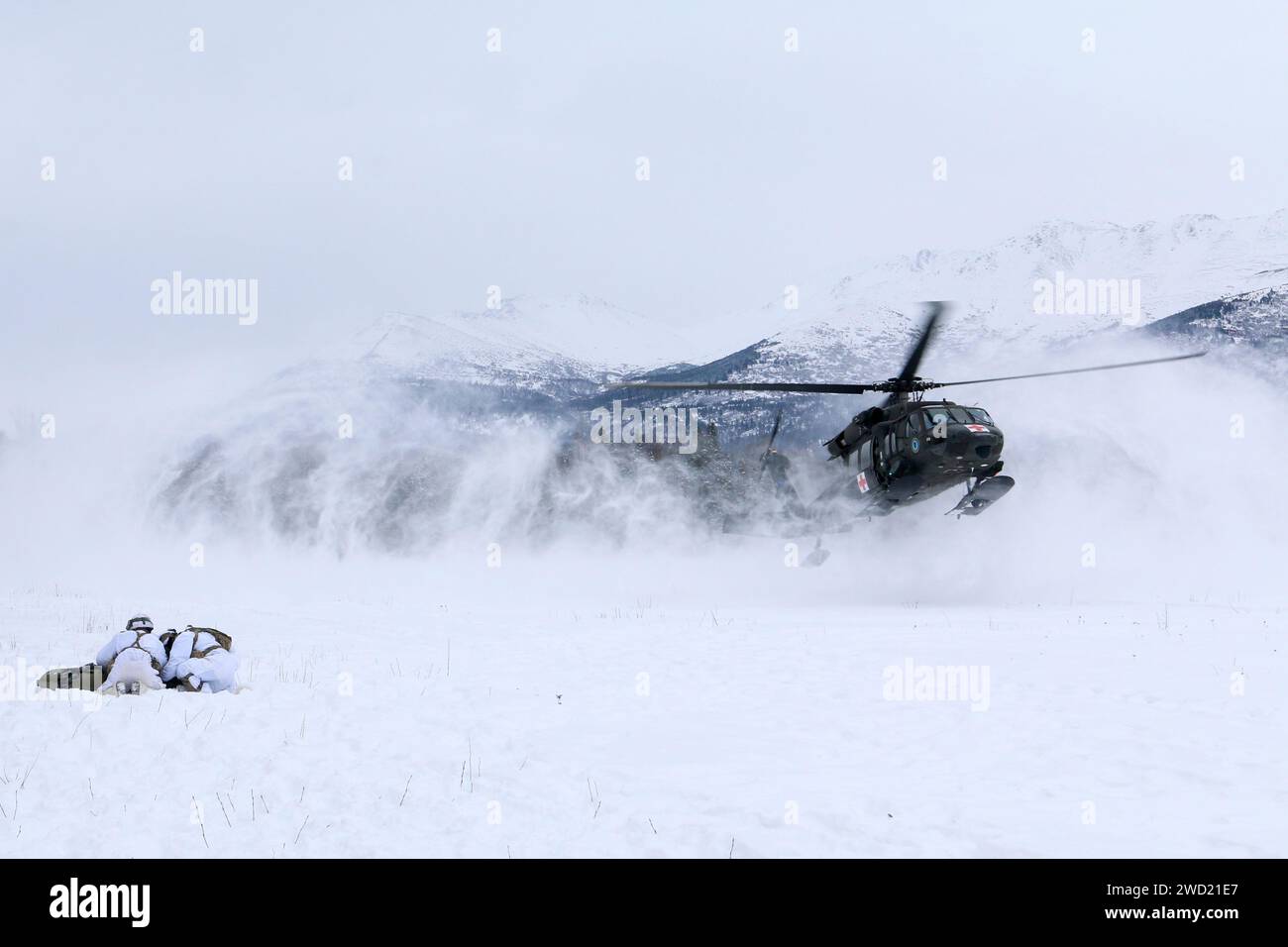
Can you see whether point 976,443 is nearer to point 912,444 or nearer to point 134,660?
point 912,444

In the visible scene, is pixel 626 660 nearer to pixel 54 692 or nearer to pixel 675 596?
pixel 54 692

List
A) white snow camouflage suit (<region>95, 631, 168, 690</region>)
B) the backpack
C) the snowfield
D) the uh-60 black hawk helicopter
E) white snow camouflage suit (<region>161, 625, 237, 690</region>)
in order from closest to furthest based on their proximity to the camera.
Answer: the snowfield, white snow camouflage suit (<region>95, 631, 168, 690</region>), white snow camouflage suit (<region>161, 625, 237, 690</region>), the backpack, the uh-60 black hawk helicopter

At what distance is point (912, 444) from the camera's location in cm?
1875

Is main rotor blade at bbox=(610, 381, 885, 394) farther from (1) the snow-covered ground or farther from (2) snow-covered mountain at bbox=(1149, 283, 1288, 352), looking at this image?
(2) snow-covered mountain at bbox=(1149, 283, 1288, 352)

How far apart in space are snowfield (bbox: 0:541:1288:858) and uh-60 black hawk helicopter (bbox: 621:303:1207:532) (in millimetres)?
5071

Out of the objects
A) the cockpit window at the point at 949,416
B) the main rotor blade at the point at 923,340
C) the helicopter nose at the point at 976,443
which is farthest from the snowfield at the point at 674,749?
the main rotor blade at the point at 923,340

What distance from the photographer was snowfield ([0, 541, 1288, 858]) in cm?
591

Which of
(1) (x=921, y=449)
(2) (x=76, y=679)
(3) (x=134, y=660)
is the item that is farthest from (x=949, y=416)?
(2) (x=76, y=679)

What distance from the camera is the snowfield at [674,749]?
19.4 ft

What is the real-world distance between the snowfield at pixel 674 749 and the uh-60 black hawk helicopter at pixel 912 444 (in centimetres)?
507

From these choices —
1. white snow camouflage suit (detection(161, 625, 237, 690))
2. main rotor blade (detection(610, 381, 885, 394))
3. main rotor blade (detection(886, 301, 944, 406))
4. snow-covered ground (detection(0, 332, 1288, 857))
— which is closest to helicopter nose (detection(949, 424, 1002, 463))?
main rotor blade (detection(886, 301, 944, 406))

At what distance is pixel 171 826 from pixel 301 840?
94 cm

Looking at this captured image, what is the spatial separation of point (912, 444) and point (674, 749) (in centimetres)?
1244
